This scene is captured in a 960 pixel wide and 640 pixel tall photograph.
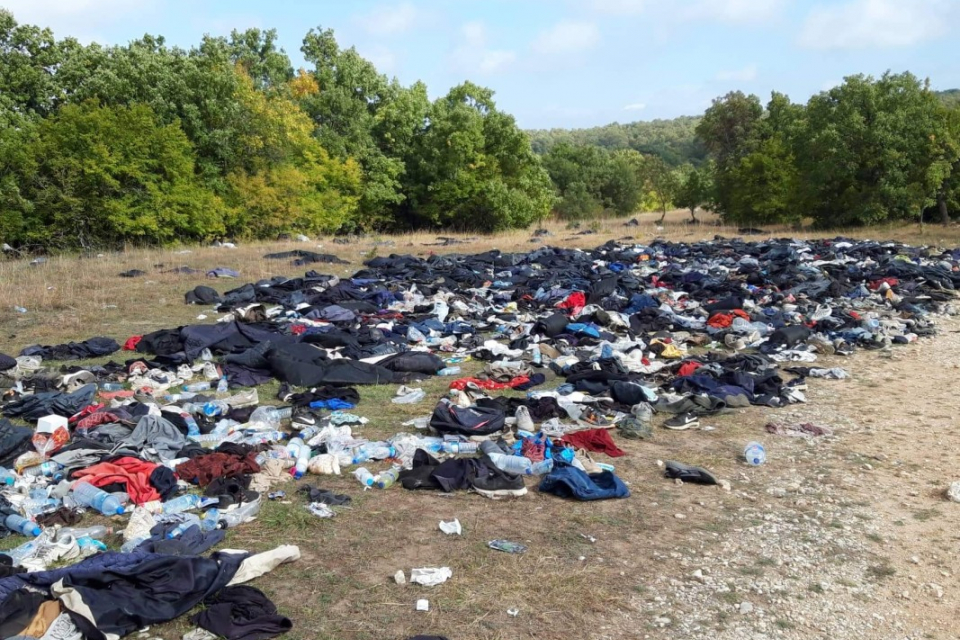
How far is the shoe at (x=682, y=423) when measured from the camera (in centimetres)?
654

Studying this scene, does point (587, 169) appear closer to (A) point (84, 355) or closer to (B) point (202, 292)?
(B) point (202, 292)

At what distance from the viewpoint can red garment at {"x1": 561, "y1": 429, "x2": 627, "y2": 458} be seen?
591 cm

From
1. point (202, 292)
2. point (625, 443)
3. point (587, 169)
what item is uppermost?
point (587, 169)

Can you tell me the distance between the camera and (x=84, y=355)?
9398 millimetres

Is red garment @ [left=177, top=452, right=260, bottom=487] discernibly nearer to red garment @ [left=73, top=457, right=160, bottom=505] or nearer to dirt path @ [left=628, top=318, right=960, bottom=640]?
red garment @ [left=73, top=457, right=160, bottom=505]

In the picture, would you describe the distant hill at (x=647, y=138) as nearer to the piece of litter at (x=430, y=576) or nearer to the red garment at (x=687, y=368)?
the red garment at (x=687, y=368)

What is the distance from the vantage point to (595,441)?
600cm

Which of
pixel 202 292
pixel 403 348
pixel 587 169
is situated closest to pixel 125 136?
pixel 202 292

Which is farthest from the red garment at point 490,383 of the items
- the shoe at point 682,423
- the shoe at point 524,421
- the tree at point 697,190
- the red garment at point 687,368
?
the tree at point 697,190

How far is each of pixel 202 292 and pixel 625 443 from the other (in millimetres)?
9755

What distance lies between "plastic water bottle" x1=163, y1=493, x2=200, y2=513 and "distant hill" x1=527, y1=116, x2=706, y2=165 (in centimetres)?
6195

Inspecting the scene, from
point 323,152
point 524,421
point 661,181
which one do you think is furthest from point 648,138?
point 524,421

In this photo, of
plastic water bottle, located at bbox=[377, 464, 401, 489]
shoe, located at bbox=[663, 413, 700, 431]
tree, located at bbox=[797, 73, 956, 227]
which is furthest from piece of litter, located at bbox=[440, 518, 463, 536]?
tree, located at bbox=[797, 73, 956, 227]

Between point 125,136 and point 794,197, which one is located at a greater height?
point 125,136
